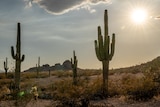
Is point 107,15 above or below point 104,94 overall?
above

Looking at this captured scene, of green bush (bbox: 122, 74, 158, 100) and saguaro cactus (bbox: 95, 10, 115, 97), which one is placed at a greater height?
saguaro cactus (bbox: 95, 10, 115, 97)

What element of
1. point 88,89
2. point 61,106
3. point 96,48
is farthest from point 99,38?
point 61,106

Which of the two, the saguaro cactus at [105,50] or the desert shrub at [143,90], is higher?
the saguaro cactus at [105,50]

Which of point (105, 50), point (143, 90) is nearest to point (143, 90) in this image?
point (143, 90)

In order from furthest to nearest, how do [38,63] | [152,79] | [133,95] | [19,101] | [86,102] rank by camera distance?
[38,63], [152,79], [133,95], [19,101], [86,102]

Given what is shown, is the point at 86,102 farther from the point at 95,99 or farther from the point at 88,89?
the point at 88,89

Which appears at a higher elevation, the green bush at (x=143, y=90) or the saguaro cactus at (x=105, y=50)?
the saguaro cactus at (x=105, y=50)

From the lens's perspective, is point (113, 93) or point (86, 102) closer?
point (86, 102)

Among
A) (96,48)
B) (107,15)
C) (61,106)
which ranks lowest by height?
(61,106)

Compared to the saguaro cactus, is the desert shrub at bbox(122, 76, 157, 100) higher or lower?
lower

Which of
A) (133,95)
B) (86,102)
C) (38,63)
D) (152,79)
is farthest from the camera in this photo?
(38,63)

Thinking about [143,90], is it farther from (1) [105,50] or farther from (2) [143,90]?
(1) [105,50]

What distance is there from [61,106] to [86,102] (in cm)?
126

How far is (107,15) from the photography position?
2211 centimetres
